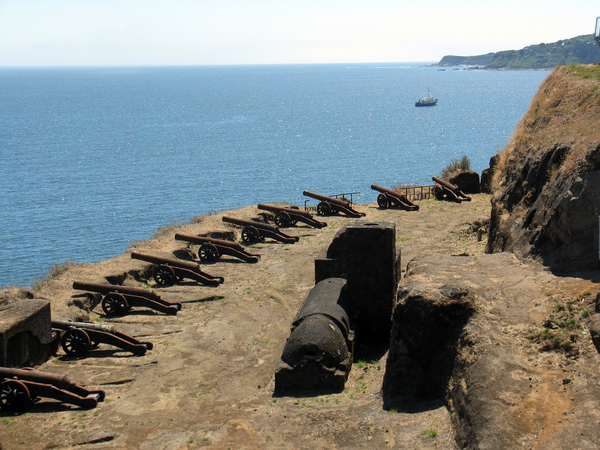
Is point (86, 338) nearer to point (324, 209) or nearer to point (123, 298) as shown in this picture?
point (123, 298)

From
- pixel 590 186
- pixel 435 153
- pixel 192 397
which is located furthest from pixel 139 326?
pixel 435 153

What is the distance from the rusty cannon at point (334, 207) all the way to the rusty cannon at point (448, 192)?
4.80 m

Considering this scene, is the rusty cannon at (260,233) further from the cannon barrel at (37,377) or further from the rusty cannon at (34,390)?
the cannon barrel at (37,377)

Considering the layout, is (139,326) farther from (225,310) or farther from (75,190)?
(75,190)

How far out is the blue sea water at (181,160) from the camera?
40.7 meters

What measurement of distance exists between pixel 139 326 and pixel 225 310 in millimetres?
2517

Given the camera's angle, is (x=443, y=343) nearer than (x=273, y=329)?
Yes

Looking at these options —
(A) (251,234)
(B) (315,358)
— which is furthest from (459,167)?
(B) (315,358)

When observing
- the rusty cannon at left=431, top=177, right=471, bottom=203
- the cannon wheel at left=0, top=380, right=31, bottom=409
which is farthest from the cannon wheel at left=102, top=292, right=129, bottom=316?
the rusty cannon at left=431, top=177, right=471, bottom=203

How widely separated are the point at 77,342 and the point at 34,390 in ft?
8.92

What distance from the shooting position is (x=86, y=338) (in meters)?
13.6

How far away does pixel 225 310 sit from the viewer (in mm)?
16984

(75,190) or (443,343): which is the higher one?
(443,343)

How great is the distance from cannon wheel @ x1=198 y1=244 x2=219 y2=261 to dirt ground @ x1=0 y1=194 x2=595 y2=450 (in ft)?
1.08
